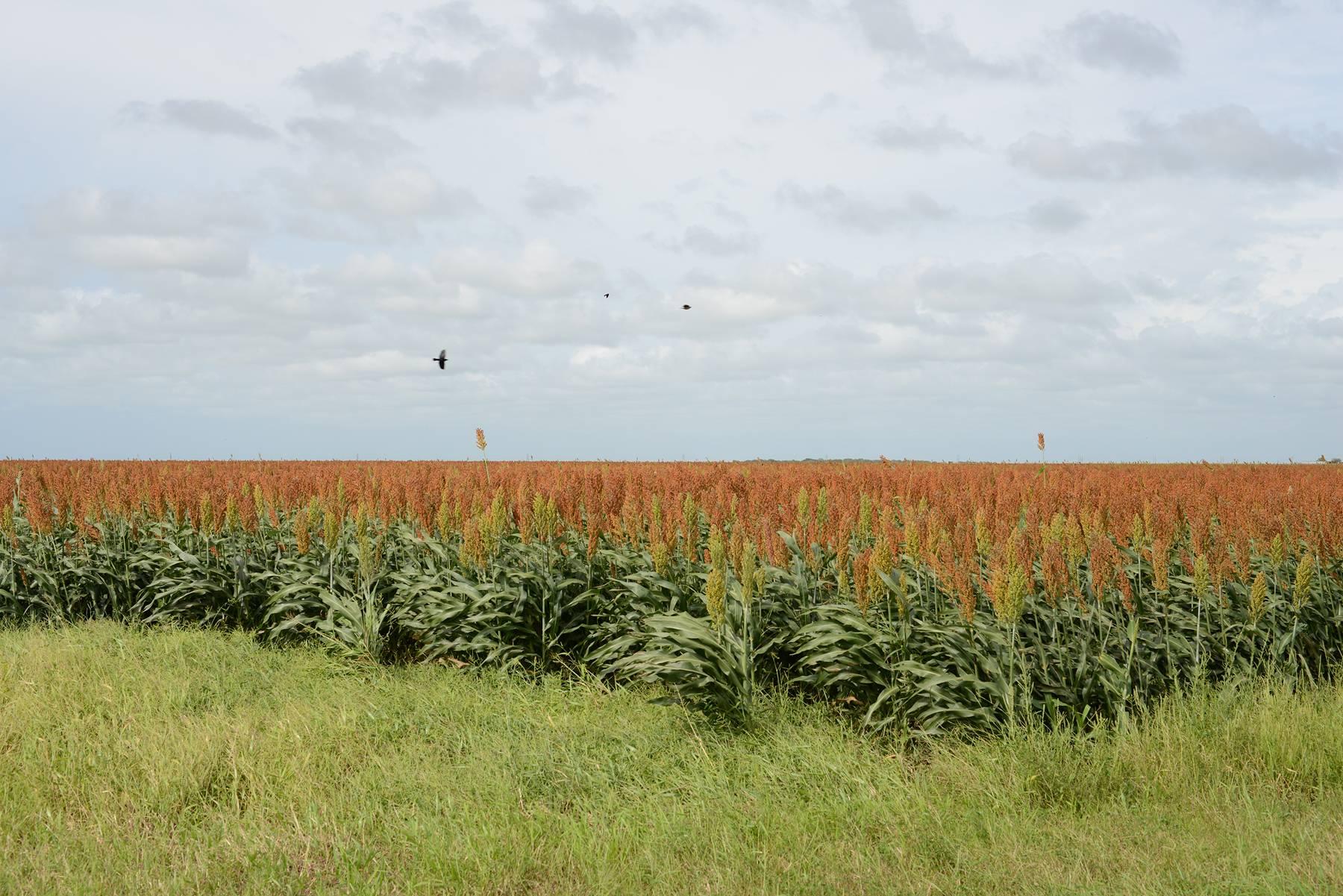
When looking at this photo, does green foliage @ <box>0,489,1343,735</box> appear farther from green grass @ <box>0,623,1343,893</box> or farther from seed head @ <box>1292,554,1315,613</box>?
green grass @ <box>0,623,1343,893</box>

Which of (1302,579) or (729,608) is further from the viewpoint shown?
(729,608)

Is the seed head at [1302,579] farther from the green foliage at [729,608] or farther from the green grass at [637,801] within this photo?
the green grass at [637,801]

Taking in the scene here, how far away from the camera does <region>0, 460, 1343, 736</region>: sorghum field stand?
18.5ft

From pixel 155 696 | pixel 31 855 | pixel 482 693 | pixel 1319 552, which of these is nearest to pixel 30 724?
pixel 155 696

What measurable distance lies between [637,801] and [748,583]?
4.39ft

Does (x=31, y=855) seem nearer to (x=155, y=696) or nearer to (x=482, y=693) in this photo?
(x=155, y=696)

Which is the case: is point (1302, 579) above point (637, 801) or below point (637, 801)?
above

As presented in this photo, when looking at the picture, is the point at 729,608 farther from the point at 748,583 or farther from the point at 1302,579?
the point at 1302,579

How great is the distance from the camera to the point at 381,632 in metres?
8.13

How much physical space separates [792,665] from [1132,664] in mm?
2121

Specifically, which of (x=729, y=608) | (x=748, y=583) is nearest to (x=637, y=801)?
(x=748, y=583)

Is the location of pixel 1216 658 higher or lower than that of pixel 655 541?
lower

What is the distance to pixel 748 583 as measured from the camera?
17.9ft

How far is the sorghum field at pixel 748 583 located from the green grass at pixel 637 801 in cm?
41
